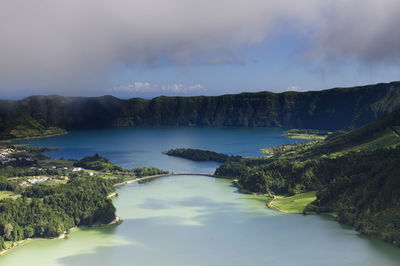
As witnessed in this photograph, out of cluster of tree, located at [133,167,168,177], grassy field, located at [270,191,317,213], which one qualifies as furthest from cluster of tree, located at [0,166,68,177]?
grassy field, located at [270,191,317,213]

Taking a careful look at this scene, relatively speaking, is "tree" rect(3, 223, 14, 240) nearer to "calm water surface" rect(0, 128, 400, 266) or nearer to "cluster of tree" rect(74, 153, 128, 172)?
"calm water surface" rect(0, 128, 400, 266)

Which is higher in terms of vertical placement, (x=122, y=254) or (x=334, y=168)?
(x=334, y=168)

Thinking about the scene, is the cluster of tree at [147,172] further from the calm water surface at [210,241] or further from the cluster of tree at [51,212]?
the cluster of tree at [51,212]

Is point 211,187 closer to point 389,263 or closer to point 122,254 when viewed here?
point 122,254

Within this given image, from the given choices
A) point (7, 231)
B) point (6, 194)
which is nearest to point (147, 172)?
point (6, 194)

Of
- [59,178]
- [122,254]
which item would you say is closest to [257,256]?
[122,254]

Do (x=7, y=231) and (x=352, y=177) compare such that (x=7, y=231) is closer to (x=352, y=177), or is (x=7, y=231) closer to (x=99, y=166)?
(x=352, y=177)

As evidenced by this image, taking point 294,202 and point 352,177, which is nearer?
point 352,177
